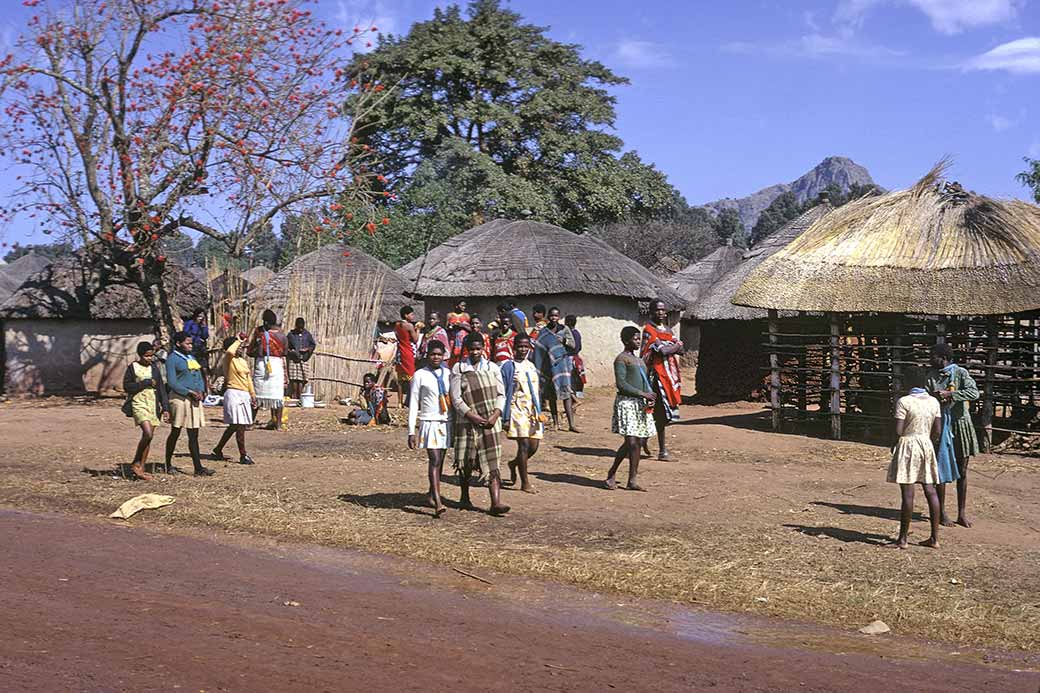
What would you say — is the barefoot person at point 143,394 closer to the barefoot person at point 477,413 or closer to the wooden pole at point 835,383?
the barefoot person at point 477,413

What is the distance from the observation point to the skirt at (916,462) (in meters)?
8.77

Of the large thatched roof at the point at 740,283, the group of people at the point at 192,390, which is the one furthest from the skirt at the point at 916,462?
the large thatched roof at the point at 740,283

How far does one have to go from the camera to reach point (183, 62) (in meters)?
18.8

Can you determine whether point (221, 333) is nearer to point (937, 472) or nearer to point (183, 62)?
point (183, 62)

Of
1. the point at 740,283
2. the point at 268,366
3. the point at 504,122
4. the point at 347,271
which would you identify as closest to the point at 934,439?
the point at 268,366

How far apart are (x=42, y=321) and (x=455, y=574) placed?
16.4 m

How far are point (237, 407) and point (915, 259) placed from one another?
9077 mm

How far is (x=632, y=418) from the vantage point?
1107 centimetres

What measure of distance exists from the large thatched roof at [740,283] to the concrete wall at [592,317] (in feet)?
9.51

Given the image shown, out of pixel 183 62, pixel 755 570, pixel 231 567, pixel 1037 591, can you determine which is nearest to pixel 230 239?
pixel 183 62

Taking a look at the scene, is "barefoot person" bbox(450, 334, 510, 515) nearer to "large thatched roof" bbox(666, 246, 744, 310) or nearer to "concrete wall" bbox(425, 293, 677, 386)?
"concrete wall" bbox(425, 293, 677, 386)

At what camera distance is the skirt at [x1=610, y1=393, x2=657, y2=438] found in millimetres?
11062

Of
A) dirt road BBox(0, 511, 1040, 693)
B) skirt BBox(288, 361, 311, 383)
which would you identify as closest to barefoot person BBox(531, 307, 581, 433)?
skirt BBox(288, 361, 311, 383)

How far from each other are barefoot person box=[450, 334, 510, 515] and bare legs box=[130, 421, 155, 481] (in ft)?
11.3
